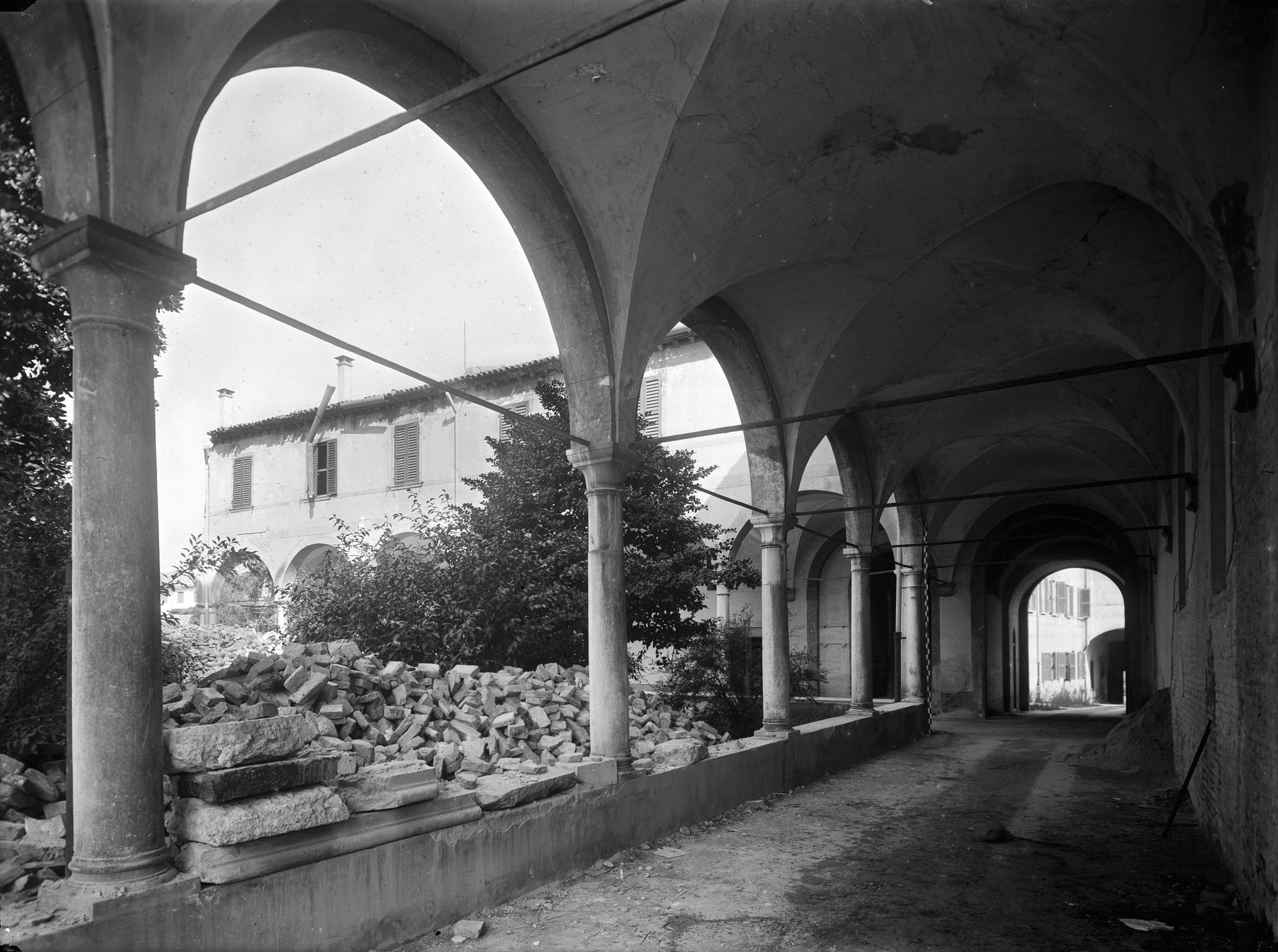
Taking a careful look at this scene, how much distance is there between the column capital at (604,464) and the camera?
22.9 ft

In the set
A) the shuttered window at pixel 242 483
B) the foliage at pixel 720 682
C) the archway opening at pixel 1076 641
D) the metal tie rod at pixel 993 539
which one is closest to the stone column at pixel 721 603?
the metal tie rod at pixel 993 539

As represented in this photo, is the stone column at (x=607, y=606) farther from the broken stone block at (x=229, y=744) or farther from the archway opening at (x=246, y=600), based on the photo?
the archway opening at (x=246, y=600)

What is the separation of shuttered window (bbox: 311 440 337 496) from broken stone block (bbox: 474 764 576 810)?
18.7 m

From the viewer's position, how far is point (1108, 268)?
830cm

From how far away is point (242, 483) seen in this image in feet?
82.0

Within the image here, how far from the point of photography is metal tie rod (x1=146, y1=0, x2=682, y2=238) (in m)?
3.28

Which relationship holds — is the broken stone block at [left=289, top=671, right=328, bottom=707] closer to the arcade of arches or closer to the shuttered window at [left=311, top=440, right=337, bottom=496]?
the arcade of arches

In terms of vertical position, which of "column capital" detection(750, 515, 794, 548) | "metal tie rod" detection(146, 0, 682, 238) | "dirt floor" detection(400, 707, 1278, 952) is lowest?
"dirt floor" detection(400, 707, 1278, 952)

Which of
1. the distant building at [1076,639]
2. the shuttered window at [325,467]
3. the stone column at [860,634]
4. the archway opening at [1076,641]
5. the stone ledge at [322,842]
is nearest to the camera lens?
the stone ledge at [322,842]

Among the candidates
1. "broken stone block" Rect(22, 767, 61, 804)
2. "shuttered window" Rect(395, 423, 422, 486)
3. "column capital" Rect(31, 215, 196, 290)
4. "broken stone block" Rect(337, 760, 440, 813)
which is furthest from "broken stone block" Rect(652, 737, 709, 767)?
"shuttered window" Rect(395, 423, 422, 486)

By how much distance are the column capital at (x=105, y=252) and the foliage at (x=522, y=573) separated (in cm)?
694

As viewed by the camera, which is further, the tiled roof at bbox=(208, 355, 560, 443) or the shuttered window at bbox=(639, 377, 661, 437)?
the tiled roof at bbox=(208, 355, 560, 443)

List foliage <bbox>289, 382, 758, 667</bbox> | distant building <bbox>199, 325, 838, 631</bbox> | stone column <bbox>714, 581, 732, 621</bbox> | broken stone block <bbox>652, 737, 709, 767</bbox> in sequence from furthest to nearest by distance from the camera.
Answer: distant building <bbox>199, 325, 838, 631</bbox>, stone column <bbox>714, 581, 732, 621</bbox>, foliage <bbox>289, 382, 758, 667</bbox>, broken stone block <bbox>652, 737, 709, 767</bbox>

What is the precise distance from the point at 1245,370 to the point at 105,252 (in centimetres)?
569
